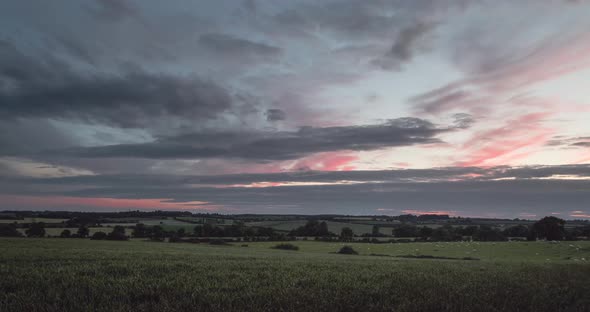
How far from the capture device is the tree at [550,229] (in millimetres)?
102125

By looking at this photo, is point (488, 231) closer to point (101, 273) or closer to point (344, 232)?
point (344, 232)

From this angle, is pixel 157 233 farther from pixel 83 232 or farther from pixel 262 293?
pixel 262 293

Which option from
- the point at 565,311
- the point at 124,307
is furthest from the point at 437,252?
the point at 124,307

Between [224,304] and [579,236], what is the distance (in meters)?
132

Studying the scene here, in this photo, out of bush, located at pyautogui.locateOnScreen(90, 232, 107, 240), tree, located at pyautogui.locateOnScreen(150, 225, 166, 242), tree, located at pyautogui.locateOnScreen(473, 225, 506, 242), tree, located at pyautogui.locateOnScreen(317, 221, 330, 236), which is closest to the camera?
bush, located at pyautogui.locateOnScreen(90, 232, 107, 240)

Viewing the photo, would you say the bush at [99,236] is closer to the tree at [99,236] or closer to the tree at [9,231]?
the tree at [99,236]

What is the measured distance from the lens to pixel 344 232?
5290 inches

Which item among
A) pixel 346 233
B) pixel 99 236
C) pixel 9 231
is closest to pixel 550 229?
pixel 346 233

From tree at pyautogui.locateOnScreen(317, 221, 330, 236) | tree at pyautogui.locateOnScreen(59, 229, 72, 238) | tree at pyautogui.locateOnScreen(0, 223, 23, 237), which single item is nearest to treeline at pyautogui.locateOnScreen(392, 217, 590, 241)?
tree at pyautogui.locateOnScreen(317, 221, 330, 236)

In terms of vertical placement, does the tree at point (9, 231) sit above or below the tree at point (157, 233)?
above

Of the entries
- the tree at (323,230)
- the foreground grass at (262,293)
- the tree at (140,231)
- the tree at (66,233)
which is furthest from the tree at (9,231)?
the foreground grass at (262,293)

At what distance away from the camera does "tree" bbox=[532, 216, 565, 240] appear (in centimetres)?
10212

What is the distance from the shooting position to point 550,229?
103250 millimetres

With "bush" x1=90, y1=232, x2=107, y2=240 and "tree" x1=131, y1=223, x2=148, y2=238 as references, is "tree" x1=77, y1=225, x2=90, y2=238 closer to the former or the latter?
"bush" x1=90, y1=232, x2=107, y2=240
